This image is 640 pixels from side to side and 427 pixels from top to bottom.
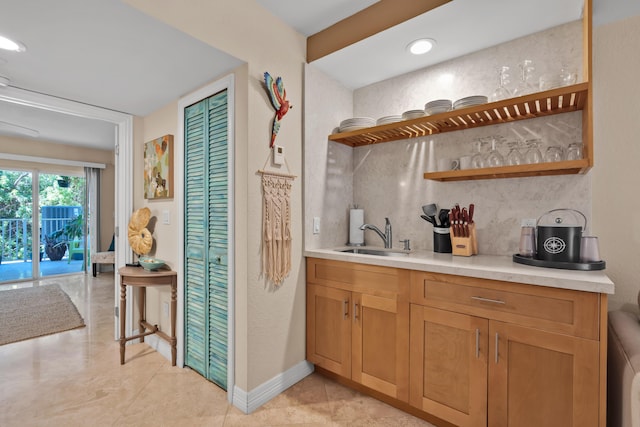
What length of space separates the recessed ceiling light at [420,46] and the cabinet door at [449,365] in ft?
5.51

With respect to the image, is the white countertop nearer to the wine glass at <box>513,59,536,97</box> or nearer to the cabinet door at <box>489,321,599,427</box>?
the cabinet door at <box>489,321,599,427</box>

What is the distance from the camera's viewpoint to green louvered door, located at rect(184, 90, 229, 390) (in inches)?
83.3

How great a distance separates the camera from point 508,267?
1546mm

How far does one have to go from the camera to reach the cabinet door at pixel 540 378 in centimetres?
127

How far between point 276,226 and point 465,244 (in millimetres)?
1215

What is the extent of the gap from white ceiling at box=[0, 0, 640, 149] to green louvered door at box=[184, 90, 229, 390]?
11.7 inches

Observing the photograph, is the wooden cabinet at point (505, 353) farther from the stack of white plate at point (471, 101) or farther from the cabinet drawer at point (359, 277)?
the stack of white plate at point (471, 101)

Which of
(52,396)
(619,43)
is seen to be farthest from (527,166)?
(52,396)

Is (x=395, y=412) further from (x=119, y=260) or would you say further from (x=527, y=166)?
(x=119, y=260)

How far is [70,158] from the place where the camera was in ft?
18.3

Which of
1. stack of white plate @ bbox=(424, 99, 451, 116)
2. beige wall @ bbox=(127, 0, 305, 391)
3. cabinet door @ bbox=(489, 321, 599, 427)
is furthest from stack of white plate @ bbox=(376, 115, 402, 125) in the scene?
cabinet door @ bbox=(489, 321, 599, 427)

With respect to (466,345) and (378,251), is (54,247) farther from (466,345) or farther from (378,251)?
(466,345)

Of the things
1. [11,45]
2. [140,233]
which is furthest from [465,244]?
[11,45]

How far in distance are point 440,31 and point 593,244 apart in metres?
1.46
